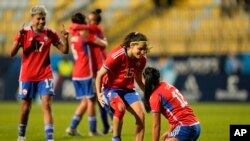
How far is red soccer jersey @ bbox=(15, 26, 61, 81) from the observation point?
14289mm

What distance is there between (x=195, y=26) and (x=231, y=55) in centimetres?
260

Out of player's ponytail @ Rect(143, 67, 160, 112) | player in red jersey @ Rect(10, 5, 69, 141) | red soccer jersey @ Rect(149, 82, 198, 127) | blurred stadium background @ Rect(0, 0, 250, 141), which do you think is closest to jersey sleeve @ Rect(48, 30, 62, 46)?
player in red jersey @ Rect(10, 5, 69, 141)

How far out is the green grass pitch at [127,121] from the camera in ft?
51.2

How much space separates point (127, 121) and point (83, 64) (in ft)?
9.95

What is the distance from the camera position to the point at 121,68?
13.2m

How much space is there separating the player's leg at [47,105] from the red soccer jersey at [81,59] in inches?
113

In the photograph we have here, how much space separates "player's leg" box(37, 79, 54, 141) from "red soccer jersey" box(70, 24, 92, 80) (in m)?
2.88

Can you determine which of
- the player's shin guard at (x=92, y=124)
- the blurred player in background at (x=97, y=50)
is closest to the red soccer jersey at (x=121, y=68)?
the player's shin guard at (x=92, y=124)

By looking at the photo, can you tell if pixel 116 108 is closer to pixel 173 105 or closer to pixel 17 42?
pixel 173 105

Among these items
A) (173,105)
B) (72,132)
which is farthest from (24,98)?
(173,105)

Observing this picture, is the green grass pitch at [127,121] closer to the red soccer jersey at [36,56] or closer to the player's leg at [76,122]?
the player's leg at [76,122]

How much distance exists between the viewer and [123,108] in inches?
513

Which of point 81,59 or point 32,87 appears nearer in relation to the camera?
point 32,87

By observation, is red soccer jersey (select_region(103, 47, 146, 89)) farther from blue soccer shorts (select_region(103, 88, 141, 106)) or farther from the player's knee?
the player's knee
